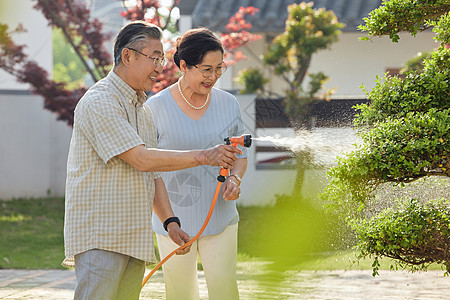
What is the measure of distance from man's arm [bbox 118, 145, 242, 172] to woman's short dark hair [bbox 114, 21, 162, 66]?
16.0 inches

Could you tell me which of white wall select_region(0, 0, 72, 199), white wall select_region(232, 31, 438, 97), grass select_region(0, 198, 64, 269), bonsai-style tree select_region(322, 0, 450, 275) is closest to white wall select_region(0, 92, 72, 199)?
white wall select_region(0, 0, 72, 199)

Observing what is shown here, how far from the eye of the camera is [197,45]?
326cm

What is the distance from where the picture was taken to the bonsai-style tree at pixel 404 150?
3.14m

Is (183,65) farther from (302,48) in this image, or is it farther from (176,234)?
(302,48)

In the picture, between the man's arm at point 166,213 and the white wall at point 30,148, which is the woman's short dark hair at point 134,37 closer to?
the man's arm at point 166,213

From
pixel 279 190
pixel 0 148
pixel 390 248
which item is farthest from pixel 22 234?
pixel 390 248

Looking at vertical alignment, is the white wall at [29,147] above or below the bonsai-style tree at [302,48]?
below

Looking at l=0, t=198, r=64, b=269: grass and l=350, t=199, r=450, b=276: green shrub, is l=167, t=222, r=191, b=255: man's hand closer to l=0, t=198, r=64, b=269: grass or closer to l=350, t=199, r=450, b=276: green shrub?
l=350, t=199, r=450, b=276: green shrub

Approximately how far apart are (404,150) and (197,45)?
1042mm

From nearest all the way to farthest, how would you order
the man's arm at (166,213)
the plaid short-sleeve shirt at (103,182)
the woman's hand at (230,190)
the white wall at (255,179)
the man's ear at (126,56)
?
the plaid short-sleeve shirt at (103,182) < the man's ear at (126,56) < the man's arm at (166,213) < the woman's hand at (230,190) < the white wall at (255,179)

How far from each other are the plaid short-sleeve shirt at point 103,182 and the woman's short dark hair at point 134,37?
15cm

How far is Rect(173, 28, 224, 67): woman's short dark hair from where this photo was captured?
3256 millimetres

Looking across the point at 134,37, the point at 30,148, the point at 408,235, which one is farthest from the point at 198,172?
the point at 30,148

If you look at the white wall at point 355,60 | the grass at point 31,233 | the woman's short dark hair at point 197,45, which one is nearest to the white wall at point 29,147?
the grass at point 31,233
